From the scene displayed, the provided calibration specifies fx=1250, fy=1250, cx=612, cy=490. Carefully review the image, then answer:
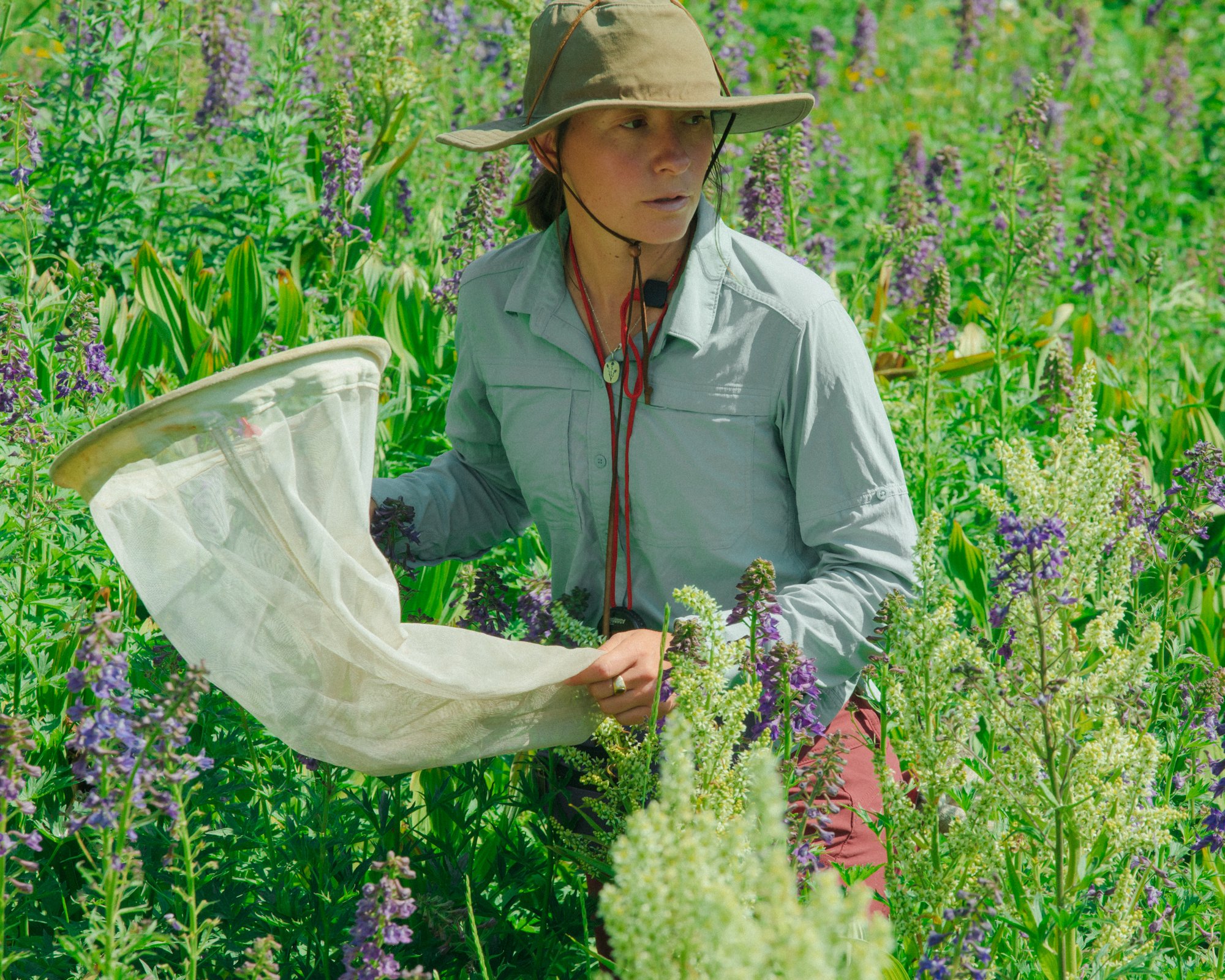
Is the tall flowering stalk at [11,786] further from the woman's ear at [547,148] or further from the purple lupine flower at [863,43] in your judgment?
the purple lupine flower at [863,43]

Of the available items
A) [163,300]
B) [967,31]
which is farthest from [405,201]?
[967,31]

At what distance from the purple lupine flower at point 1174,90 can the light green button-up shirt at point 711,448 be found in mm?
5409

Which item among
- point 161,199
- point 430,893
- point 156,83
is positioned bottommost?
point 430,893

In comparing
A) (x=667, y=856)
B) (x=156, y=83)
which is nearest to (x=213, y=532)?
(x=667, y=856)

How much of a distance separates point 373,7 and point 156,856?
3.07 metres

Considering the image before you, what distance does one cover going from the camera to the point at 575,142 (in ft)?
7.74

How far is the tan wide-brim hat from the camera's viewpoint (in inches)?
86.3

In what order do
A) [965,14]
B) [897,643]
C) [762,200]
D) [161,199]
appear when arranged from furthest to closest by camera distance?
[965,14] → [161,199] → [762,200] → [897,643]

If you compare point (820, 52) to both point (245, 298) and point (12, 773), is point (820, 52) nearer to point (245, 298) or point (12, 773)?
point (245, 298)

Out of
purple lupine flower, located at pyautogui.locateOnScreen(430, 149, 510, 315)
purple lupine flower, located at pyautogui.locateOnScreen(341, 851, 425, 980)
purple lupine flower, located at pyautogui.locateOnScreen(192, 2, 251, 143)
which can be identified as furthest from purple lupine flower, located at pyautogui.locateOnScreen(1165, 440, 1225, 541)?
purple lupine flower, located at pyautogui.locateOnScreen(192, 2, 251, 143)

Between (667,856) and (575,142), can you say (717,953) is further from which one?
(575,142)

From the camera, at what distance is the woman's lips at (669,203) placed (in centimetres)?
228

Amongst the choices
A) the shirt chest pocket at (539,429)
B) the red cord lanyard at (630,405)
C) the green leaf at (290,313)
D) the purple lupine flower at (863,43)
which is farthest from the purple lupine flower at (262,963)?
the purple lupine flower at (863,43)

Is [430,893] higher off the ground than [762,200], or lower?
lower
